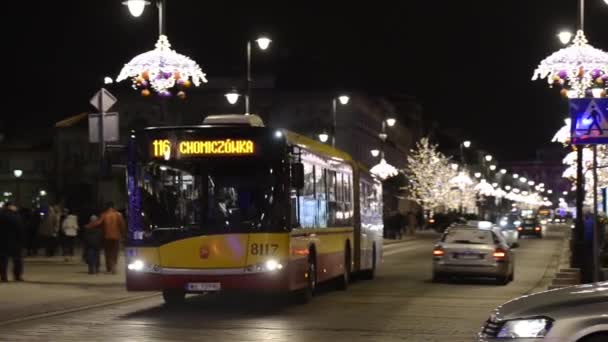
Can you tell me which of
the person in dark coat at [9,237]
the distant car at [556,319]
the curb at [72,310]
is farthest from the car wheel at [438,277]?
the distant car at [556,319]

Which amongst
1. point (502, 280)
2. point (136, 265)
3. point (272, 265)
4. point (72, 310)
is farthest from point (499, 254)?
point (72, 310)

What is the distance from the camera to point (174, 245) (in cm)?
1995

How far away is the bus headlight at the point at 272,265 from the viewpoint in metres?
19.8

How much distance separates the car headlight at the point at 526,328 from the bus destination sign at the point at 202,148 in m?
10.9

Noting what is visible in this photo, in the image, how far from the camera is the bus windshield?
65.3 ft

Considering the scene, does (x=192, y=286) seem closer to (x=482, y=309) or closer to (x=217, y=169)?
(x=217, y=169)

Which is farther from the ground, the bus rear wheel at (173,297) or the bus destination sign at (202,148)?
the bus destination sign at (202,148)

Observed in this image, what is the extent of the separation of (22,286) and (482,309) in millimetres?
10062

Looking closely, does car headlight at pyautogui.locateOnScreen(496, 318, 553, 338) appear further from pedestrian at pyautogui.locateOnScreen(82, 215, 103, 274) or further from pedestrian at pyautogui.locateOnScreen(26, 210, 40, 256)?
pedestrian at pyautogui.locateOnScreen(26, 210, 40, 256)

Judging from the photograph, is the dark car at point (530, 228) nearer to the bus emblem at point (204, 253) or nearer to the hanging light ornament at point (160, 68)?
the hanging light ornament at point (160, 68)

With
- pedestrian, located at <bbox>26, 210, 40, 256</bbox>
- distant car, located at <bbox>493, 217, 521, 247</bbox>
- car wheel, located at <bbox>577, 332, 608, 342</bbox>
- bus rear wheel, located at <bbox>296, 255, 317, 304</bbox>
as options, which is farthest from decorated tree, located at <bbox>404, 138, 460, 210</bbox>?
car wheel, located at <bbox>577, 332, 608, 342</bbox>

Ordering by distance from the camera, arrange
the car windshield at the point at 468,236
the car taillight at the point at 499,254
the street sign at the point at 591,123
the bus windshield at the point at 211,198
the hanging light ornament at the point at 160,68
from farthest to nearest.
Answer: the hanging light ornament at the point at 160,68, the car windshield at the point at 468,236, the car taillight at the point at 499,254, the bus windshield at the point at 211,198, the street sign at the point at 591,123

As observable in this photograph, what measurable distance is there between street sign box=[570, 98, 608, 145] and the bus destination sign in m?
5.36

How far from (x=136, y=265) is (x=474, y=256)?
1106cm
